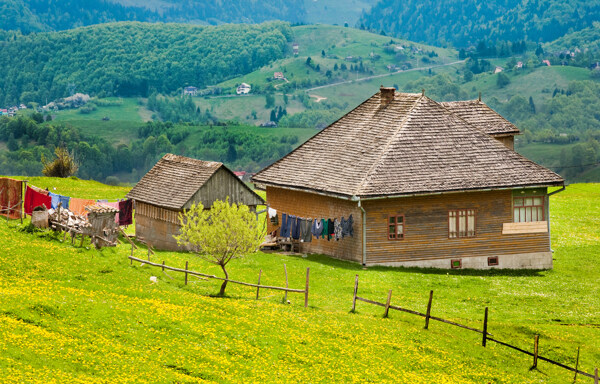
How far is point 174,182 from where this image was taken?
179ft

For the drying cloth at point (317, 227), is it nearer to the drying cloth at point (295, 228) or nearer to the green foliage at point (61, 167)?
the drying cloth at point (295, 228)

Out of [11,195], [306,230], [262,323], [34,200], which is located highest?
[11,195]

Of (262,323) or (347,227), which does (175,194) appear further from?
(262,323)

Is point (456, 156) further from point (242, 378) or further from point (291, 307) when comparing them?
point (242, 378)

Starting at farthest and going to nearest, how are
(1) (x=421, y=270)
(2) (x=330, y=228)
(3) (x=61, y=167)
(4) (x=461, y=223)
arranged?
(3) (x=61, y=167) → (4) (x=461, y=223) → (2) (x=330, y=228) → (1) (x=421, y=270)

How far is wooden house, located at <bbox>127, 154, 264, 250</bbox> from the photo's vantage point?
2067 inches

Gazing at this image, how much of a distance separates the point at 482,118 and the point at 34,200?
31.2 metres

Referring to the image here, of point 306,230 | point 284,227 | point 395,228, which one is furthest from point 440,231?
point 284,227

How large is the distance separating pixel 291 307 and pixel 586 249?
28.7 m

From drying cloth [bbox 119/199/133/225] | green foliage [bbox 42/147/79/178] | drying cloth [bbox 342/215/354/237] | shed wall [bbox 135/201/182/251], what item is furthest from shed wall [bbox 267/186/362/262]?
green foliage [bbox 42/147/79/178]

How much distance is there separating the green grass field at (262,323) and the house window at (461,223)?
9.10ft

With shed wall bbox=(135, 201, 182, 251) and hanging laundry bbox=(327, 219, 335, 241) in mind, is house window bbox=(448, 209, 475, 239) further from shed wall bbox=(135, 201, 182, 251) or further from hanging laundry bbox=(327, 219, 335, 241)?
shed wall bbox=(135, 201, 182, 251)

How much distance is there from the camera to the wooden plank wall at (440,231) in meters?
50.2

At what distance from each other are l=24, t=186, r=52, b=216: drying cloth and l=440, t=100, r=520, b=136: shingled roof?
27796mm
